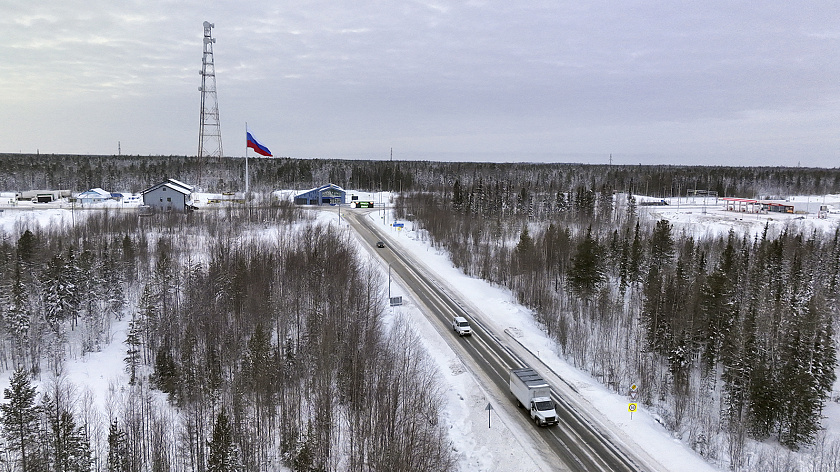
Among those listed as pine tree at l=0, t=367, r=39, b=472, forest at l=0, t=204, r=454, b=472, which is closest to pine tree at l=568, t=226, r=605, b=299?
forest at l=0, t=204, r=454, b=472

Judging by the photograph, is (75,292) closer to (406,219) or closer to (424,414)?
(424,414)

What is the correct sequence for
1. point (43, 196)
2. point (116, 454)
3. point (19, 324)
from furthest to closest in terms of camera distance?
point (43, 196)
point (19, 324)
point (116, 454)

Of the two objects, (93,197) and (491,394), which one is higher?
(93,197)

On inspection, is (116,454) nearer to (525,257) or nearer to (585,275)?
(585,275)

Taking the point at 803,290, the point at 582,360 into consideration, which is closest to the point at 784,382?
the point at 582,360

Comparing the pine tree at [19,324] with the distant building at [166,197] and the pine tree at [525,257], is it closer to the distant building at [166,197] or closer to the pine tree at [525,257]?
the pine tree at [525,257]

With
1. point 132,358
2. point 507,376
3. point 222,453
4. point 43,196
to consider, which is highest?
point 43,196

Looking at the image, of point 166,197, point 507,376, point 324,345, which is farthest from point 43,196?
point 507,376
